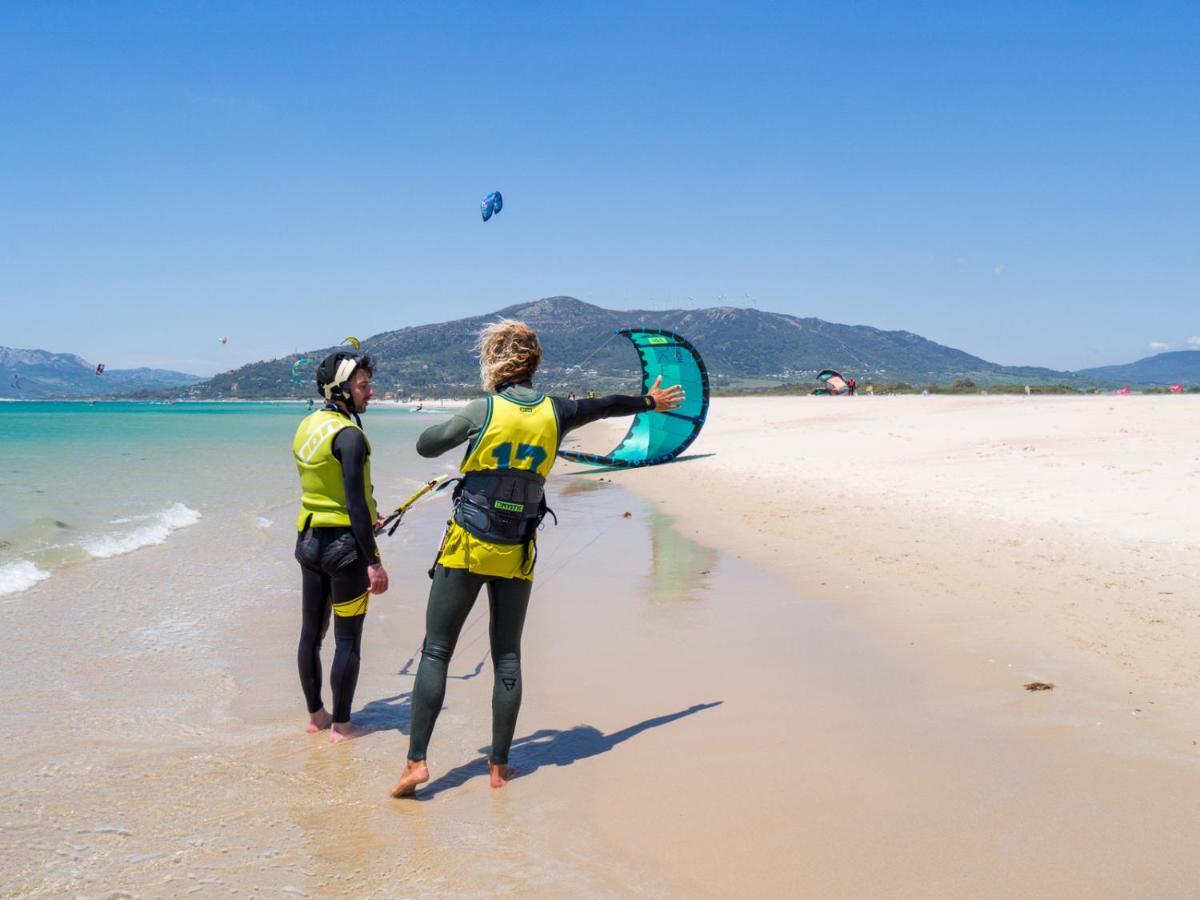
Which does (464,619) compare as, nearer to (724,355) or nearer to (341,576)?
(341,576)

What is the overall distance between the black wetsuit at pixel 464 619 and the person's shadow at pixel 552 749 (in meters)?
0.18

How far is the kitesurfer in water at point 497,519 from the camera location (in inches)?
133

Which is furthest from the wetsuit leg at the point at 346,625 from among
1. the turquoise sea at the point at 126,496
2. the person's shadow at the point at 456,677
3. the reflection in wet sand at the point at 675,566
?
A: the turquoise sea at the point at 126,496

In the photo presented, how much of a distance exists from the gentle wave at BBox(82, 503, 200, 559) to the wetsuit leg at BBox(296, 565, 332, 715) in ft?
20.4

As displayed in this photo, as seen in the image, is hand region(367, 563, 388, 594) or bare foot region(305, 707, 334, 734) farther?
bare foot region(305, 707, 334, 734)

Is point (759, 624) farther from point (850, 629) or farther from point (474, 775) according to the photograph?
point (474, 775)

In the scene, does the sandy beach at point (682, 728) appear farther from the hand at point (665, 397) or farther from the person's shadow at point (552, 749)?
the hand at point (665, 397)

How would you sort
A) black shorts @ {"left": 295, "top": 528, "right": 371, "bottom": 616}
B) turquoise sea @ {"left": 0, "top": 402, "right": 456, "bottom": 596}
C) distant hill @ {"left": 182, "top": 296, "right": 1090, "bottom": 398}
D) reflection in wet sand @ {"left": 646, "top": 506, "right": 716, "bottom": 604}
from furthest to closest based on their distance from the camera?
distant hill @ {"left": 182, "top": 296, "right": 1090, "bottom": 398}, turquoise sea @ {"left": 0, "top": 402, "right": 456, "bottom": 596}, reflection in wet sand @ {"left": 646, "top": 506, "right": 716, "bottom": 604}, black shorts @ {"left": 295, "top": 528, "right": 371, "bottom": 616}

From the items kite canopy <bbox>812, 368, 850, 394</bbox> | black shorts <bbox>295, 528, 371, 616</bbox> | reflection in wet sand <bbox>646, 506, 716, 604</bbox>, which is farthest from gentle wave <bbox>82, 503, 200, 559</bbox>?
kite canopy <bbox>812, 368, 850, 394</bbox>

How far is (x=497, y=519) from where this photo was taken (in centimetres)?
338

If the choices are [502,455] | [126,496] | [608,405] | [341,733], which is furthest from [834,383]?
[502,455]

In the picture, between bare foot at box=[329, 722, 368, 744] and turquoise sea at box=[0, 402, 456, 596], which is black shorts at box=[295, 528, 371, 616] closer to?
bare foot at box=[329, 722, 368, 744]

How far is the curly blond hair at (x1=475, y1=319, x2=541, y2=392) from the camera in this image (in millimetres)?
3504

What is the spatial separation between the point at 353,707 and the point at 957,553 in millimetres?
5318
